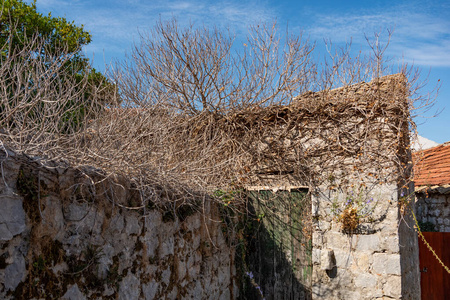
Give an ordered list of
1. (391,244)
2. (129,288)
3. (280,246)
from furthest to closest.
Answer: (280,246), (391,244), (129,288)

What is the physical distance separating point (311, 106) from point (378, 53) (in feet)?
5.26

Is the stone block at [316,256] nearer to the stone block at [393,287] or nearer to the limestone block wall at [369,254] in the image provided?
the limestone block wall at [369,254]

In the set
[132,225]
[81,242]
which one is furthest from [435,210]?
[81,242]

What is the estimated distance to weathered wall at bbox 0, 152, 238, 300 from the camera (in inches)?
90.6

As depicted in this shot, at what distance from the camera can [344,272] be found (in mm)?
5430

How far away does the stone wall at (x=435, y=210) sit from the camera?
317 inches

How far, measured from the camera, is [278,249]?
5816 millimetres

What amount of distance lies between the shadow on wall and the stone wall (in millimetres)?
3887

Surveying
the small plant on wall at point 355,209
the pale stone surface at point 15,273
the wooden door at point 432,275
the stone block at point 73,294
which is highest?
the small plant on wall at point 355,209

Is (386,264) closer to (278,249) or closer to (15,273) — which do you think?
(278,249)

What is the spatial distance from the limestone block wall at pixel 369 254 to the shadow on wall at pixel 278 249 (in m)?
0.18

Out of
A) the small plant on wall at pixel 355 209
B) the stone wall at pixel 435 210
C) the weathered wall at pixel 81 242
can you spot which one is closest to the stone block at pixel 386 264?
the small plant on wall at pixel 355 209

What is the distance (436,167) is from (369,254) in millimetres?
5297

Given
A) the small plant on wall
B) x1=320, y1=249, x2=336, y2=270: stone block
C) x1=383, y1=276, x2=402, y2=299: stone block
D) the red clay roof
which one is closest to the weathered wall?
x1=320, y1=249, x2=336, y2=270: stone block
